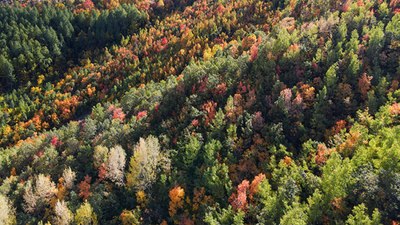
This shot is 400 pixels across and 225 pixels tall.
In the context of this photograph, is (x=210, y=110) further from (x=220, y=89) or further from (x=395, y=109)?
(x=395, y=109)

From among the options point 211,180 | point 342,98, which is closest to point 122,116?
point 211,180

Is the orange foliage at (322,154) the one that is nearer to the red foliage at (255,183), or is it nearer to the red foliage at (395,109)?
the red foliage at (255,183)

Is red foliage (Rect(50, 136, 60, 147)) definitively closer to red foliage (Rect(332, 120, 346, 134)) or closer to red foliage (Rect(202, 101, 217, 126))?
red foliage (Rect(202, 101, 217, 126))

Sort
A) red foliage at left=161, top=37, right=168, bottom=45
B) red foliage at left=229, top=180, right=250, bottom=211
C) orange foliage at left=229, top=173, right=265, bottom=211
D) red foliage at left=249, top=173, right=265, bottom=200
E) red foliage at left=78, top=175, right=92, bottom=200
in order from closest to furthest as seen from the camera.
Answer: red foliage at left=229, top=180, right=250, bottom=211 → orange foliage at left=229, top=173, right=265, bottom=211 → red foliage at left=249, top=173, right=265, bottom=200 → red foliage at left=78, top=175, right=92, bottom=200 → red foliage at left=161, top=37, right=168, bottom=45

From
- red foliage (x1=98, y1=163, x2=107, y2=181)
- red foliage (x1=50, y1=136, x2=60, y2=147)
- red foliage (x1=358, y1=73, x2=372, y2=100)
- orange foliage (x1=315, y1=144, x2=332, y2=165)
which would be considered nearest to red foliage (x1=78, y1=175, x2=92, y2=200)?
red foliage (x1=98, y1=163, x2=107, y2=181)

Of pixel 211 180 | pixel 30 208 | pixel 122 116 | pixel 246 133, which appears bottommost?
pixel 30 208

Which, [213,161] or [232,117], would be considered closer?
[213,161]

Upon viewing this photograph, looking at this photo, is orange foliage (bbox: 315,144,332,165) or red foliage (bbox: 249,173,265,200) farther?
orange foliage (bbox: 315,144,332,165)

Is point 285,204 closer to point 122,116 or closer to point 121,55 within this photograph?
point 122,116

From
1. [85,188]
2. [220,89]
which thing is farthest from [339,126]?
[85,188]
